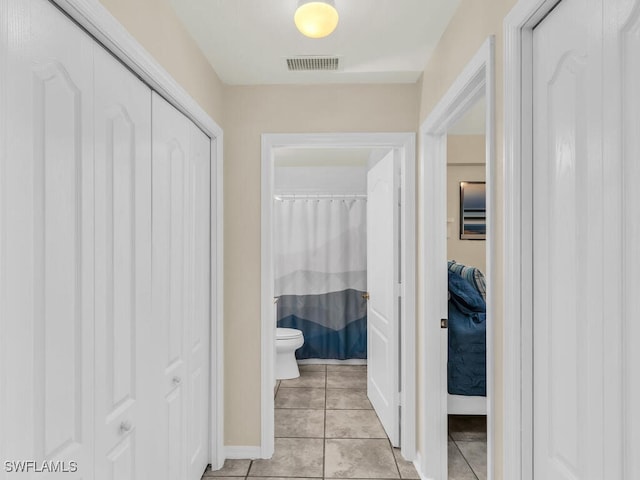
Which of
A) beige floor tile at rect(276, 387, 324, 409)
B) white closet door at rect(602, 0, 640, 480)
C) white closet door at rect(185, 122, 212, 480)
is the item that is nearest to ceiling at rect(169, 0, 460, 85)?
white closet door at rect(185, 122, 212, 480)

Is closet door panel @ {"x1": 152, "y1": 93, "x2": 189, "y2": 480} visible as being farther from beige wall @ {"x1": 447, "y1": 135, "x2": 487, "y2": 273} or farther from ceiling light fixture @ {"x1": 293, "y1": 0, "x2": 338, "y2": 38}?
beige wall @ {"x1": 447, "y1": 135, "x2": 487, "y2": 273}

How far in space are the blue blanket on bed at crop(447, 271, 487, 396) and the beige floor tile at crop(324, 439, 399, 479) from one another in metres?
0.66

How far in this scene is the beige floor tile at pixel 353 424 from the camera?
2.99 m

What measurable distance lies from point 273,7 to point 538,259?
1.54m

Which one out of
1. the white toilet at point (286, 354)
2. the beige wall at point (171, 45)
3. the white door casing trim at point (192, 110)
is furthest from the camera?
the white toilet at point (286, 354)

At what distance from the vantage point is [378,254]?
3.24 meters

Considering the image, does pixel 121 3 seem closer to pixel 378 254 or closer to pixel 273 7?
pixel 273 7

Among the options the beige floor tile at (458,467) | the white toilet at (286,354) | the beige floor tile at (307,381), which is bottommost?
the beige floor tile at (458,467)

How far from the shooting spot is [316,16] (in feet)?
5.30

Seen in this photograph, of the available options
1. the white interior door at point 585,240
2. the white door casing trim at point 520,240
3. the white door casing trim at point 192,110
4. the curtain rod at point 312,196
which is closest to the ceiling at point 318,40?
the white door casing trim at point 192,110

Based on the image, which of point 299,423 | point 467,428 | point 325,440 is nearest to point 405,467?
point 325,440

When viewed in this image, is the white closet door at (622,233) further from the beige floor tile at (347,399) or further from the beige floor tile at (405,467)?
the beige floor tile at (347,399)

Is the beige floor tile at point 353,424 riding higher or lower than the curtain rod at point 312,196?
lower

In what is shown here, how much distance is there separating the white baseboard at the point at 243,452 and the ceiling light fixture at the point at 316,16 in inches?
97.8
